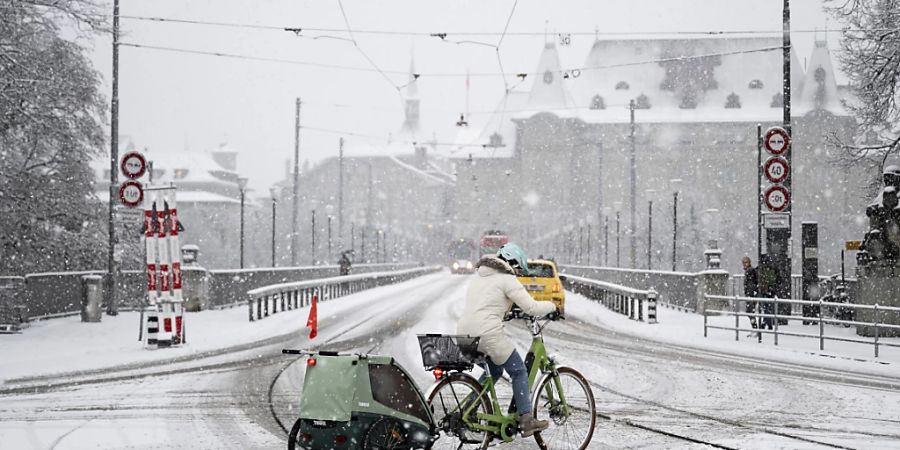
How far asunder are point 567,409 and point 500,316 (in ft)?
3.56

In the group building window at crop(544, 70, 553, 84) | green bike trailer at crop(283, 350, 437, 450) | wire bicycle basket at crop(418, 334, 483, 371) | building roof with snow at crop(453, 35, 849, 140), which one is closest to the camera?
green bike trailer at crop(283, 350, 437, 450)

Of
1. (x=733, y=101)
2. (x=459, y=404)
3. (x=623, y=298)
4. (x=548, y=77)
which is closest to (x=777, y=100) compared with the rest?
(x=733, y=101)

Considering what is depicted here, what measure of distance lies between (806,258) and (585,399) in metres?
18.4

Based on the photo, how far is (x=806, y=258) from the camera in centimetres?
2469

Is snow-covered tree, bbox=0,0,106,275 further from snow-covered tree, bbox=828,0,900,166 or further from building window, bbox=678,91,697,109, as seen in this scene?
building window, bbox=678,91,697,109

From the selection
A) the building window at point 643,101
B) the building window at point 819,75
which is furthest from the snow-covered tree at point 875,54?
the building window at point 643,101

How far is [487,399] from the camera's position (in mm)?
7500

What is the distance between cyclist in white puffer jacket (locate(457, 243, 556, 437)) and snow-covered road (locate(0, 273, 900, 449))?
1.23 m

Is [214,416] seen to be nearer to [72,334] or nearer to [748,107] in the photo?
[72,334]

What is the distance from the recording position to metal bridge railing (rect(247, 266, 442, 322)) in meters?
26.8

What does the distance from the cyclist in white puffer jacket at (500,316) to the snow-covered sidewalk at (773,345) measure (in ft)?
30.1

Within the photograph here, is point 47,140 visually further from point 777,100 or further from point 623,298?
point 777,100

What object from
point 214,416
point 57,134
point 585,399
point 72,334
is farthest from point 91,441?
point 57,134

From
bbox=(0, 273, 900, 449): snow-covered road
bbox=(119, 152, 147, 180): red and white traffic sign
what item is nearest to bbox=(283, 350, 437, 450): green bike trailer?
bbox=(0, 273, 900, 449): snow-covered road
